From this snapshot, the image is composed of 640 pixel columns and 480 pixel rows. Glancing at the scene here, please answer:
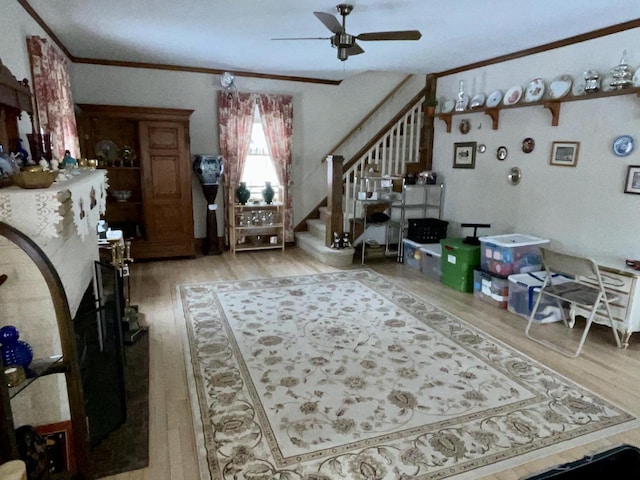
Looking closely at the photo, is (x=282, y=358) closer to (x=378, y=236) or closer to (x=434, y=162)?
(x=378, y=236)

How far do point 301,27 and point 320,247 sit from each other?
2775mm

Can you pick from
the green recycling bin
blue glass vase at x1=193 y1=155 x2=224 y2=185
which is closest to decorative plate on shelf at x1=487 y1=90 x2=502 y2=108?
the green recycling bin

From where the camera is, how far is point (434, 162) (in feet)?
19.4

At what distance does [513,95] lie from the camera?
174 inches

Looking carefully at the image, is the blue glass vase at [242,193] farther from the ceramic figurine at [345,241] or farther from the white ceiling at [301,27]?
the white ceiling at [301,27]

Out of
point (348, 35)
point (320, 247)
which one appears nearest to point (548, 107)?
point (348, 35)

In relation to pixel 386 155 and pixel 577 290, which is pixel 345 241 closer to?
pixel 386 155

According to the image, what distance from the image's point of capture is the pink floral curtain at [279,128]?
5.86 meters

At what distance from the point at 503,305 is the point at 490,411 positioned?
187cm

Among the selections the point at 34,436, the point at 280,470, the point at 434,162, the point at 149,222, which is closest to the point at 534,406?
the point at 280,470

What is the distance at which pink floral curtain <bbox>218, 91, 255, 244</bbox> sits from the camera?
18.6 feet

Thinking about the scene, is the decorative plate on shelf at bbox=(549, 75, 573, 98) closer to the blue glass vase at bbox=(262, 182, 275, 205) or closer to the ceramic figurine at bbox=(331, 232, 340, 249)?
the ceramic figurine at bbox=(331, 232, 340, 249)

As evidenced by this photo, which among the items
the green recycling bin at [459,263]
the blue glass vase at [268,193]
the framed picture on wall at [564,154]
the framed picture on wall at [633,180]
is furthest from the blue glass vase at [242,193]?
the framed picture on wall at [633,180]

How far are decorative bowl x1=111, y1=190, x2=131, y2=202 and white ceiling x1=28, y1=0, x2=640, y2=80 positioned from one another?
1641 mm
